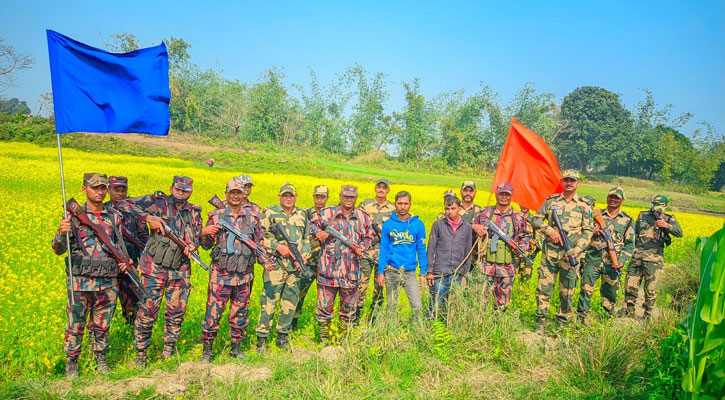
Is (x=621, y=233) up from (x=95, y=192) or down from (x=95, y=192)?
down

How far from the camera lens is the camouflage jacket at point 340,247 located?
589cm

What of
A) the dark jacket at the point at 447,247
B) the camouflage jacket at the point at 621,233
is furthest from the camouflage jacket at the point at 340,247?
the camouflage jacket at the point at 621,233

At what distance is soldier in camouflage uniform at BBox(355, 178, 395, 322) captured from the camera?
6871 mm

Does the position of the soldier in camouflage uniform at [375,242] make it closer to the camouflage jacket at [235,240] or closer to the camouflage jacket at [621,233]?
the camouflage jacket at [235,240]

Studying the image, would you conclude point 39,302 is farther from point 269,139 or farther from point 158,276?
point 269,139

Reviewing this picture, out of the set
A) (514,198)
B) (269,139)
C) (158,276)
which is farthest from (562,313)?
(269,139)

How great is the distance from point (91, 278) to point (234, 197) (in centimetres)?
181

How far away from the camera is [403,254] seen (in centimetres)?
587

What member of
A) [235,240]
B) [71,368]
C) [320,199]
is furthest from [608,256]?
[71,368]

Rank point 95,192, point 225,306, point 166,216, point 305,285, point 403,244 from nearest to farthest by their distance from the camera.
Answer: point 95,192 → point 225,306 → point 166,216 → point 403,244 → point 305,285

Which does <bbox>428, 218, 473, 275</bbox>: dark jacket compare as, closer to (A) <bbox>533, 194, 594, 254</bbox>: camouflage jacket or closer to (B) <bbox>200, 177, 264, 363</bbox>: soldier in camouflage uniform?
(A) <bbox>533, 194, 594, 254</bbox>: camouflage jacket

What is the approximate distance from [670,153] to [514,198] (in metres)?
44.6

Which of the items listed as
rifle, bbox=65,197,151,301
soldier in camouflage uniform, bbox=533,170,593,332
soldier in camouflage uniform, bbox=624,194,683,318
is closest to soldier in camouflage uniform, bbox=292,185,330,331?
rifle, bbox=65,197,151,301

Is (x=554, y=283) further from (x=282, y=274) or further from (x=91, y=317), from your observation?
(x=91, y=317)
